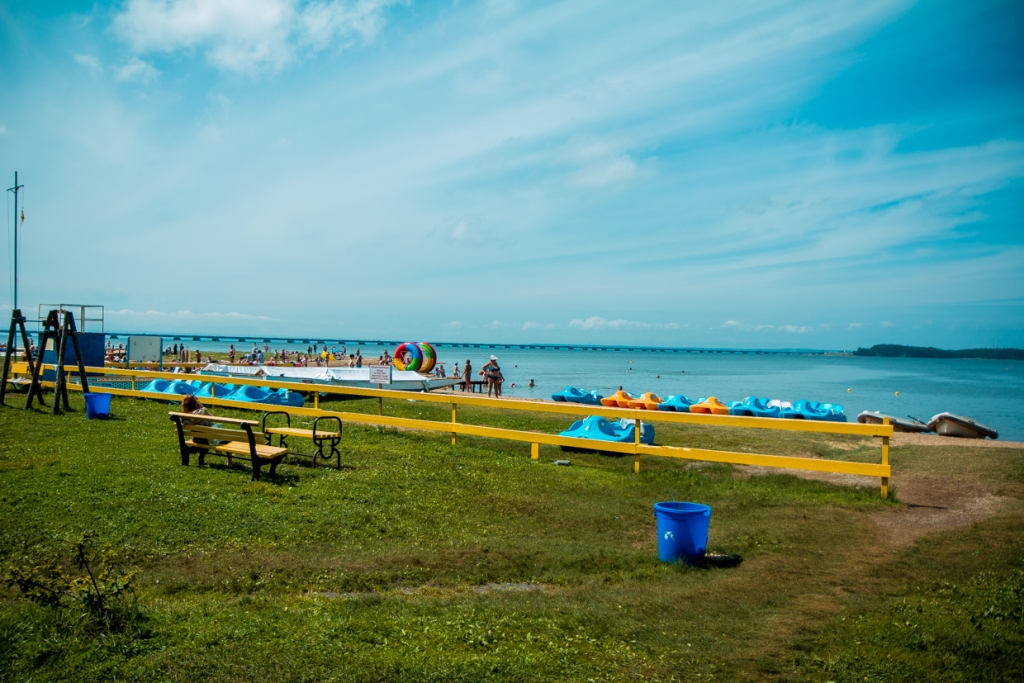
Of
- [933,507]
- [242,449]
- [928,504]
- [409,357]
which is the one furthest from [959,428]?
[242,449]

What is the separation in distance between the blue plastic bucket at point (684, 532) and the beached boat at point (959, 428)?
23.5 metres

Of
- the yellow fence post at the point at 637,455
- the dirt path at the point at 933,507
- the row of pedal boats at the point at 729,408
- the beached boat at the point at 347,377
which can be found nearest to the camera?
the dirt path at the point at 933,507

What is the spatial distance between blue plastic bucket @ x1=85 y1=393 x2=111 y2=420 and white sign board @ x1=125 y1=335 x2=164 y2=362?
17.9 meters

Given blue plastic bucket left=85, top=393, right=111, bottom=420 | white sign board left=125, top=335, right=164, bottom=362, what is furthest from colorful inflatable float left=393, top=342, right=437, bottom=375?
blue plastic bucket left=85, top=393, right=111, bottom=420

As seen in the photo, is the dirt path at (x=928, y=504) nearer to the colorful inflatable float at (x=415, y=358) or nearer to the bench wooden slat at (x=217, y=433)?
the bench wooden slat at (x=217, y=433)

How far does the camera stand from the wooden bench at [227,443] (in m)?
9.56

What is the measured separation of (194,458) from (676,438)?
10007 mm

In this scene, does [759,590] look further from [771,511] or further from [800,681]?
[771,511]

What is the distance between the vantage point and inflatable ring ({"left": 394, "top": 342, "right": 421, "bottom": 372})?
34.7 m

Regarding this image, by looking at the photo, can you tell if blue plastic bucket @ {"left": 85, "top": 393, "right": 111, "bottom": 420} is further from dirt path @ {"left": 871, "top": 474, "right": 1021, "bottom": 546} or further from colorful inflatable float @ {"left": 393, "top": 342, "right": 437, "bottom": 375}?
colorful inflatable float @ {"left": 393, "top": 342, "right": 437, "bottom": 375}

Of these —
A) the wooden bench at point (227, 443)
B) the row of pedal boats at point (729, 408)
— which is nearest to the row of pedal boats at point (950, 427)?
the row of pedal boats at point (729, 408)

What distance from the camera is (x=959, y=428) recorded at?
25.9 meters

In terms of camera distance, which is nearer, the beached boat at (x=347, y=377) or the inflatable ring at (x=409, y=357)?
the beached boat at (x=347, y=377)

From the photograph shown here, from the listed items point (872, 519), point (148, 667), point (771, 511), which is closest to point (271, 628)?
point (148, 667)
